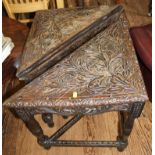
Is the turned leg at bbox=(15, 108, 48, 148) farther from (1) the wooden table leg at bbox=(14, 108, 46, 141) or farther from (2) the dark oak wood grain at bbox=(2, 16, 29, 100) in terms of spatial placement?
(2) the dark oak wood grain at bbox=(2, 16, 29, 100)

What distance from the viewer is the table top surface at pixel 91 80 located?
28.7 inches

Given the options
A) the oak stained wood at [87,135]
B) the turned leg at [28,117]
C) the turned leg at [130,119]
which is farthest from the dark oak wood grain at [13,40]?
the turned leg at [130,119]

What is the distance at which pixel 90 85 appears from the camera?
76cm

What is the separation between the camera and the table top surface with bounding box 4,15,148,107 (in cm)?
73

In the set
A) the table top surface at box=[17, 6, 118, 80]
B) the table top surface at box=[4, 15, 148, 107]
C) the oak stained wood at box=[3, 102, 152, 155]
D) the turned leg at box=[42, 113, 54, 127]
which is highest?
the table top surface at box=[17, 6, 118, 80]

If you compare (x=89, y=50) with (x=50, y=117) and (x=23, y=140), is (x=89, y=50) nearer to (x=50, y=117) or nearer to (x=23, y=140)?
(x=50, y=117)

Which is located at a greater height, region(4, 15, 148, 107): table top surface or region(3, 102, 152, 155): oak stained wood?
region(4, 15, 148, 107): table top surface

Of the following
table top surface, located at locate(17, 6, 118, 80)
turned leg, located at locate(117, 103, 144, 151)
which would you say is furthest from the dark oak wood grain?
turned leg, located at locate(117, 103, 144, 151)

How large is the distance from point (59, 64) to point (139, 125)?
718mm

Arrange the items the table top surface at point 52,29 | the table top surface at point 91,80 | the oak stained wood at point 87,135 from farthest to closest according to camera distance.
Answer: the oak stained wood at point 87,135
the table top surface at point 52,29
the table top surface at point 91,80

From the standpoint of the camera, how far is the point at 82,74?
80cm

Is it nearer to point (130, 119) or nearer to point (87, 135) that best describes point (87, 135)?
point (87, 135)

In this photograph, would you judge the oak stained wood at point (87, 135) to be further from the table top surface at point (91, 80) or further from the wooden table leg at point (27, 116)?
the table top surface at point (91, 80)

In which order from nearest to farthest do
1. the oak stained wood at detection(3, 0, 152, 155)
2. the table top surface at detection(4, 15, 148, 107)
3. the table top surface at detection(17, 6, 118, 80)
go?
the table top surface at detection(4, 15, 148, 107), the table top surface at detection(17, 6, 118, 80), the oak stained wood at detection(3, 0, 152, 155)
